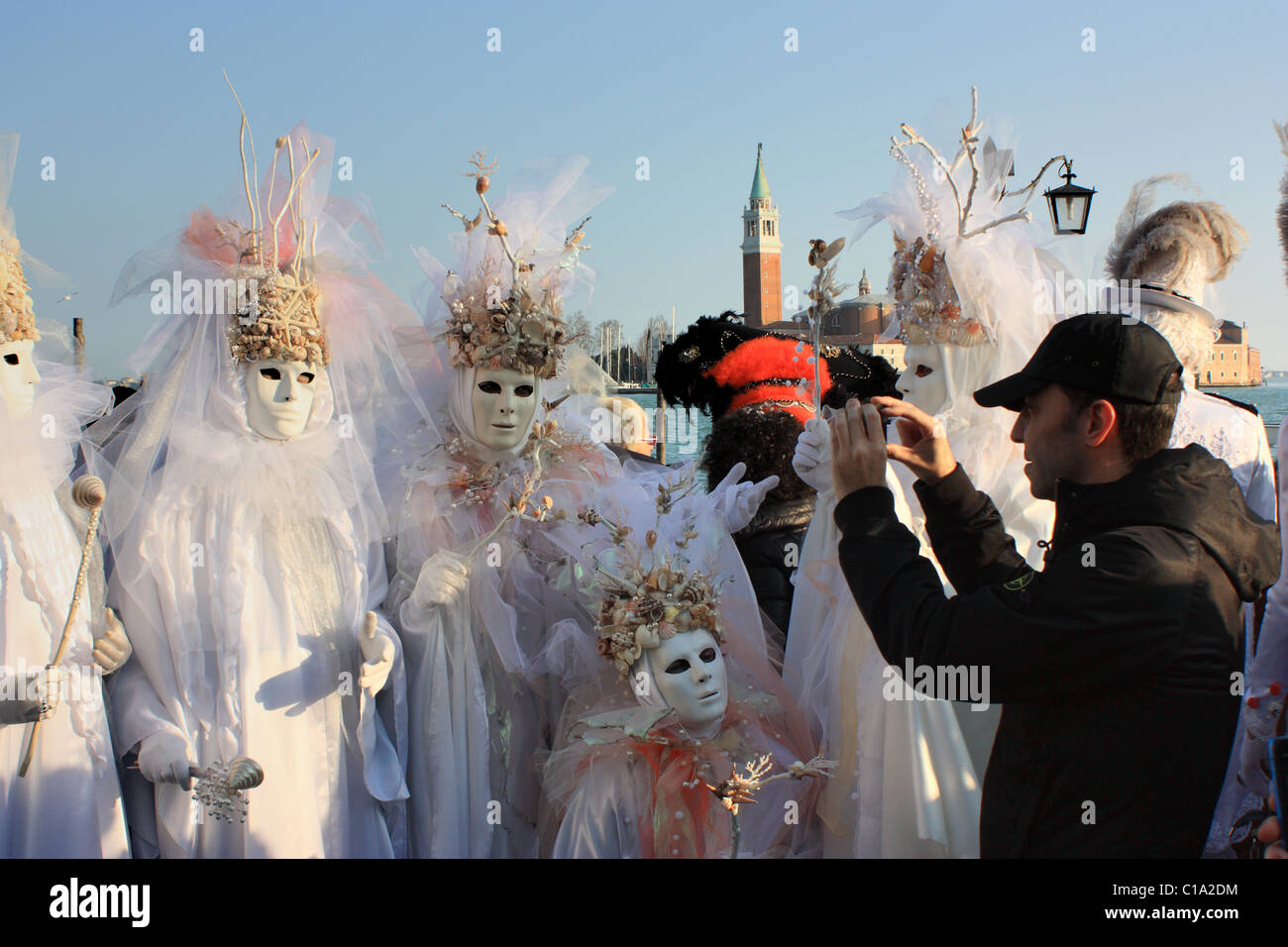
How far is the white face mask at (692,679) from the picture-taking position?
3062mm

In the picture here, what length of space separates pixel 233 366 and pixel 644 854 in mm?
1898

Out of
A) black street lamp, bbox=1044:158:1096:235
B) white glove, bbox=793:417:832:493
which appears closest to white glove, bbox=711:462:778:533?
white glove, bbox=793:417:832:493

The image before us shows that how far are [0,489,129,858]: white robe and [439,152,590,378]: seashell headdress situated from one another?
135cm

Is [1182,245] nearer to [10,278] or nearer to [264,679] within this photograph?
[264,679]

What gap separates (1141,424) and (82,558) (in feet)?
8.88

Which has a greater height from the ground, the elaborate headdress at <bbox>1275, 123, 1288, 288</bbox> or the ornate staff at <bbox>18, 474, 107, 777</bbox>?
the elaborate headdress at <bbox>1275, 123, 1288, 288</bbox>

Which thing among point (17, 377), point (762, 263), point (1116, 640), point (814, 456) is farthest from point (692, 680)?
point (762, 263)

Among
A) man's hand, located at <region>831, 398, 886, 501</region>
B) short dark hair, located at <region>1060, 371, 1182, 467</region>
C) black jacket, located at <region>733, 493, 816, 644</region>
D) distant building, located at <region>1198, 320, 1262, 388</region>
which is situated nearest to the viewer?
short dark hair, located at <region>1060, 371, 1182, 467</region>

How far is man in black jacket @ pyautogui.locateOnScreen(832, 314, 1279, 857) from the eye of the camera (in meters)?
1.89

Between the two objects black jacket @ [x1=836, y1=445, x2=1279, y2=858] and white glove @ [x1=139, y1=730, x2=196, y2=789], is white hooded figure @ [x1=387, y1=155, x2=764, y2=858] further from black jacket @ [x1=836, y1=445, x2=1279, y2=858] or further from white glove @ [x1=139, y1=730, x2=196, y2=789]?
black jacket @ [x1=836, y1=445, x2=1279, y2=858]

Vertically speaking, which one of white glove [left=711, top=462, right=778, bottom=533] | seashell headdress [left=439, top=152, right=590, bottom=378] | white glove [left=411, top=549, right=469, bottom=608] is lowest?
white glove [left=411, top=549, right=469, bottom=608]

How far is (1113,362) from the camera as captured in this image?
6.51ft
